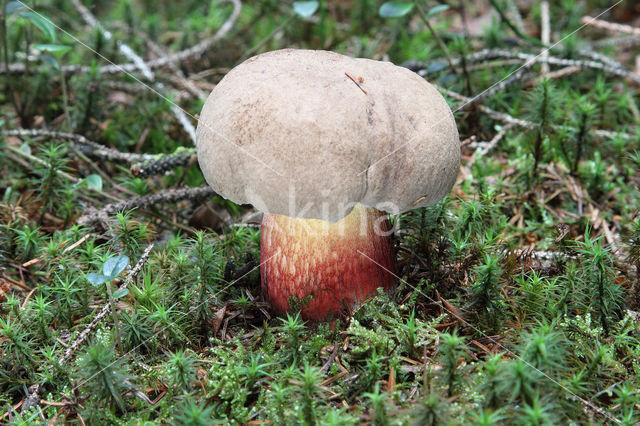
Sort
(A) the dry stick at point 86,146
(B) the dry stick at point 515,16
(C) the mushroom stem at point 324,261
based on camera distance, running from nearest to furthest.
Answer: (C) the mushroom stem at point 324,261 → (A) the dry stick at point 86,146 → (B) the dry stick at point 515,16

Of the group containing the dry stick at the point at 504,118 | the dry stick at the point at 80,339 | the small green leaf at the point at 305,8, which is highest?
the small green leaf at the point at 305,8

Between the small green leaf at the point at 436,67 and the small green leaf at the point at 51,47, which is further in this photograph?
the small green leaf at the point at 436,67

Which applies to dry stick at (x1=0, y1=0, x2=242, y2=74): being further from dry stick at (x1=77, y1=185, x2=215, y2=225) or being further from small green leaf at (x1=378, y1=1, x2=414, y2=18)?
small green leaf at (x1=378, y1=1, x2=414, y2=18)

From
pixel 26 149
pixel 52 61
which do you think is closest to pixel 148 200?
pixel 26 149

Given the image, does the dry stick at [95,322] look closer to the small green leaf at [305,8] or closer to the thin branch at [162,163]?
the thin branch at [162,163]

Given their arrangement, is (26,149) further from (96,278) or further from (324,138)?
(324,138)

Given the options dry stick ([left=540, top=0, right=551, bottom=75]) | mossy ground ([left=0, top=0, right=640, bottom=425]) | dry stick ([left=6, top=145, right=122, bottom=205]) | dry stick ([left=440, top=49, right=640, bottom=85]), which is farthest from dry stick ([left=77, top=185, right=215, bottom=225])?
dry stick ([left=540, top=0, right=551, bottom=75])

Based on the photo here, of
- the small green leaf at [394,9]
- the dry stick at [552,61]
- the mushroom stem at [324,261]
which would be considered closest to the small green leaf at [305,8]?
the small green leaf at [394,9]
